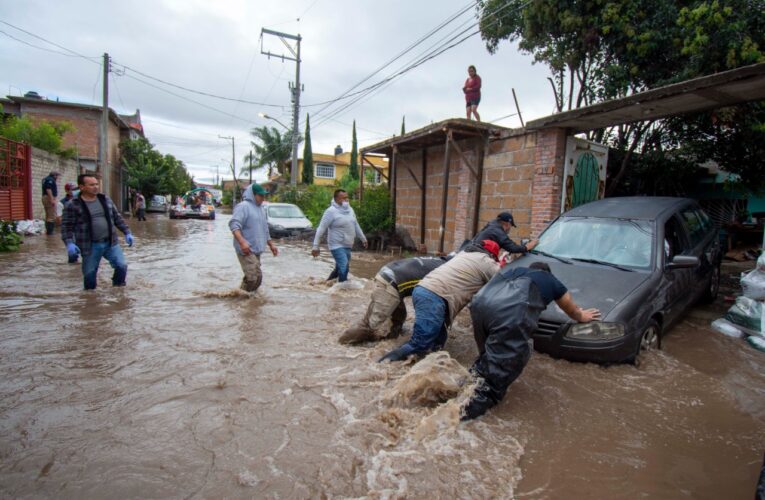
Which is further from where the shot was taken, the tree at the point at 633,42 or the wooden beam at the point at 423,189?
the wooden beam at the point at 423,189

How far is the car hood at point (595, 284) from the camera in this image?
373 centimetres

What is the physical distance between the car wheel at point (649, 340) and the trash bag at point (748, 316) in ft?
4.26

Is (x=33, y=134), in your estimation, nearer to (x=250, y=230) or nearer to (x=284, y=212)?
(x=284, y=212)

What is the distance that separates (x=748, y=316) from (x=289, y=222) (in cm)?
1372

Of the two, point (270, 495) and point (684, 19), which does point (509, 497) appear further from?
point (684, 19)

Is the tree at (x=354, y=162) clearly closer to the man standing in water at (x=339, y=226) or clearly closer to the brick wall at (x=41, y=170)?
the brick wall at (x=41, y=170)

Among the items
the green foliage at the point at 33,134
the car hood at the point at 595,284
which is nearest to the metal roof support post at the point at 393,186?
the car hood at the point at 595,284

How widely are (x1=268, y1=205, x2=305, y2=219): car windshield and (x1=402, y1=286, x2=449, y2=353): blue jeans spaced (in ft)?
Answer: 44.4

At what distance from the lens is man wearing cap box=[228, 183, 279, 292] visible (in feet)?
19.0

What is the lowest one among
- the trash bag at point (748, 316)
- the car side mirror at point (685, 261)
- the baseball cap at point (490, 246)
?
the trash bag at point (748, 316)

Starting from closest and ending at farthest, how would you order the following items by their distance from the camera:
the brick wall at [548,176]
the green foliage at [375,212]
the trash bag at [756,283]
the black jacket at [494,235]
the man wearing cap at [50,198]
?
1. the black jacket at [494,235]
2. the trash bag at [756,283]
3. the brick wall at [548,176]
4. the man wearing cap at [50,198]
5. the green foliage at [375,212]

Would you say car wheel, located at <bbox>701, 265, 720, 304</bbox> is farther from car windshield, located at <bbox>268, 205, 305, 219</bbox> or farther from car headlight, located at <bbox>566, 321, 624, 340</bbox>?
car windshield, located at <bbox>268, 205, 305, 219</bbox>

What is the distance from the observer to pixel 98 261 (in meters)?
5.87

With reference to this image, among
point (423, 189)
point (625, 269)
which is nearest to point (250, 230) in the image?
point (625, 269)
